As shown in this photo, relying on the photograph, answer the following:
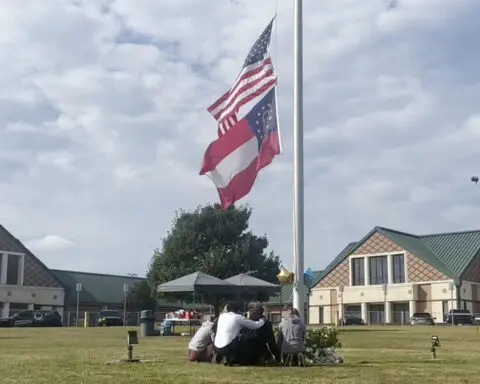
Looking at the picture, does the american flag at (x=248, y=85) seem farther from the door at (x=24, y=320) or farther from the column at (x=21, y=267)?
the column at (x=21, y=267)

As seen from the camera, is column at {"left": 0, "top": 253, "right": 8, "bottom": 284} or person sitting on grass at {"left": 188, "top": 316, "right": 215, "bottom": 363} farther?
column at {"left": 0, "top": 253, "right": 8, "bottom": 284}

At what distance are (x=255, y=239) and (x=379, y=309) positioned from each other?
14361 mm

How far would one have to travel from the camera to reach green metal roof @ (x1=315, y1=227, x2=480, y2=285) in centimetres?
6881

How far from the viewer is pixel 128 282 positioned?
85000 mm

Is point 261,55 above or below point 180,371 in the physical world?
above

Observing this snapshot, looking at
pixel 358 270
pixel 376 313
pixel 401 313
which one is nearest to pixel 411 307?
pixel 401 313

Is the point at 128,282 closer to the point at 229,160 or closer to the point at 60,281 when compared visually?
the point at 60,281

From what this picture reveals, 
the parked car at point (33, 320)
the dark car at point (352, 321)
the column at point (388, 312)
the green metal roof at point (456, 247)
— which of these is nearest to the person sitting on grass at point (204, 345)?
the parked car at point (33, 320)

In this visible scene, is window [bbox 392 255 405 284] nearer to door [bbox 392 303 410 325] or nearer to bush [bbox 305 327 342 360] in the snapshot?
door [bbox 392 303 410 325]

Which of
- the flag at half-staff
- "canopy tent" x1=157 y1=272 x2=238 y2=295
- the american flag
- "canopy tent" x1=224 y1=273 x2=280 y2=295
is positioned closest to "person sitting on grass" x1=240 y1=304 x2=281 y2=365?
the flag at half-staff

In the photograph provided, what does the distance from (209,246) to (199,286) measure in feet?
118

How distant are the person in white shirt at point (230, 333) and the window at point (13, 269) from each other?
6048cm

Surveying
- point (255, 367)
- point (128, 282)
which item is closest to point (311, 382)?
point (255, 367)

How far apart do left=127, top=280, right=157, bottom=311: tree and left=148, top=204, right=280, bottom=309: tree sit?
8491mm
